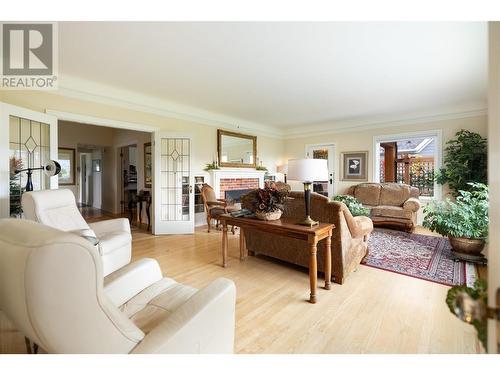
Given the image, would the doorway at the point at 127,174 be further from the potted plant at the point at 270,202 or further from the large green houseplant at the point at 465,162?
the large green houseplant at the point at 465,162

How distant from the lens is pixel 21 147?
2988 millimetres

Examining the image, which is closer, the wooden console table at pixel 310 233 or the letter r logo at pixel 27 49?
the wooden console table at pixel 310 233

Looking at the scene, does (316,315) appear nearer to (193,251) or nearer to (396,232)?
(193,251)

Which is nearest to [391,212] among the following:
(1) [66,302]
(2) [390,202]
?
(2) [390,202]

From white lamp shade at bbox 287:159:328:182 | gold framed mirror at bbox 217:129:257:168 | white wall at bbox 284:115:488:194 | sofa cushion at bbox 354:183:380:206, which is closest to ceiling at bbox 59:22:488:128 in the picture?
white wall at bbox 284:115:488:194

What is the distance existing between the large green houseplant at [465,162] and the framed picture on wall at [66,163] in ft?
28.0

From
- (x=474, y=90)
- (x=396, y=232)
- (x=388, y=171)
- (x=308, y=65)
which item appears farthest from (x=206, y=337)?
(x=388, y=171)

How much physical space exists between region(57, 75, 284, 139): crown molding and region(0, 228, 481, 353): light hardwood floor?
8.84 ft

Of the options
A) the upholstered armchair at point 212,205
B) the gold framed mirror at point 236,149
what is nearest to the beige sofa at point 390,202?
the gold framed mirror at point 236,149

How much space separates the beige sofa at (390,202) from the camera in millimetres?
4504

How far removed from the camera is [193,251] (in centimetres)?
351

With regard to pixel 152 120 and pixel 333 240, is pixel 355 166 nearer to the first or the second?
pixel 333 240

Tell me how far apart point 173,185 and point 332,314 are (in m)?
3.65
